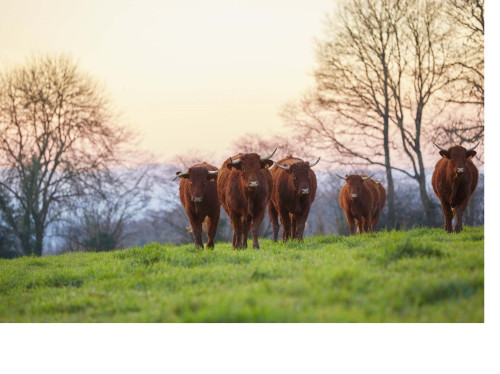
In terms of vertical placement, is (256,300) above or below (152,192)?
below

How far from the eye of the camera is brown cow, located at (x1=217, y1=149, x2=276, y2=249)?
10109mm

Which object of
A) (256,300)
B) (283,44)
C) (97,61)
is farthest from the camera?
(97,61)

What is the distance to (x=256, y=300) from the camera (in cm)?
589

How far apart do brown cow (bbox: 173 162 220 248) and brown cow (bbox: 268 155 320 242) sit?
1.28 meters

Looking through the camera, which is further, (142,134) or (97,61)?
(142,134)

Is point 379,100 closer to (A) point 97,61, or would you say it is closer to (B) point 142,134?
(B) point 142,134

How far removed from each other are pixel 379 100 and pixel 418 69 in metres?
2.65

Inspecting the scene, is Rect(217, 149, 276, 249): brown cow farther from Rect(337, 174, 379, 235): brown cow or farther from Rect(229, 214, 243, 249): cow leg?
Rect(337, 174, 379, 235): brown cow

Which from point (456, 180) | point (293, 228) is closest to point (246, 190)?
point (293, 228)

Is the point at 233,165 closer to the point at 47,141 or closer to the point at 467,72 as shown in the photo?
the point at 467,72

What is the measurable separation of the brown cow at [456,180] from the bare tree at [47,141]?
7.09 meters
